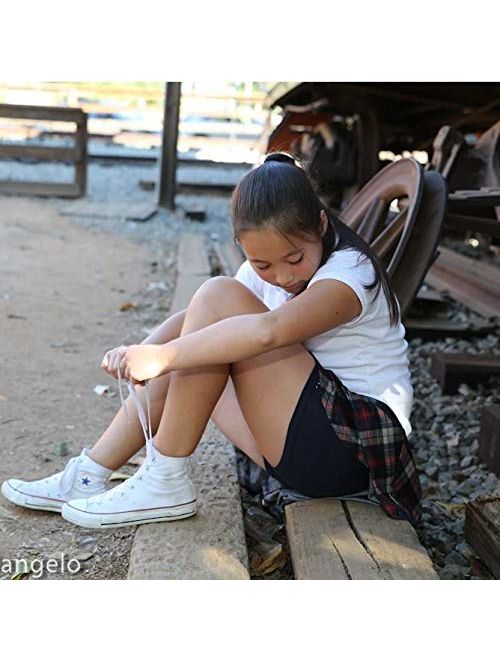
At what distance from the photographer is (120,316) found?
477cm

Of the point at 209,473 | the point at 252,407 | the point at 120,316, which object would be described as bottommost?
the point at 120,316

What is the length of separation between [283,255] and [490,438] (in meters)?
1.16

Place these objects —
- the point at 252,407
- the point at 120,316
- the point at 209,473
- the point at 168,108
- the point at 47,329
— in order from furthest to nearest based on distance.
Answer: the point at 168,108 → the point at 120,316 → the point at 47,329 → the point at 209,473 → the point at 252,407

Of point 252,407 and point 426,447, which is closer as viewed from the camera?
point 252,407

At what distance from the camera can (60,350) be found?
12.9 feet

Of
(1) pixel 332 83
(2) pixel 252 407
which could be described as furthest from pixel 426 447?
(1) pixel 332 83

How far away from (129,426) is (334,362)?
571 mm

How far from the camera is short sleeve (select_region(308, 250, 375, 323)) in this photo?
194 centimetres

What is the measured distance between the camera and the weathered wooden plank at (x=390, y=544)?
71.4 inches

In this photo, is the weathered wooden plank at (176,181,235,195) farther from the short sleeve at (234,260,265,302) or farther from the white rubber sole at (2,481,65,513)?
the white rubber sole at (2,481,65,513)

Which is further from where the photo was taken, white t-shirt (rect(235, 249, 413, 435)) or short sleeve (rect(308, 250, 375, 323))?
white t-shirt (rect(235, 249, 413, 435))

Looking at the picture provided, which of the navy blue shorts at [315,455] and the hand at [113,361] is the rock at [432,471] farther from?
the hand at [113,361]

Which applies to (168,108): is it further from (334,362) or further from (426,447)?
(334,362)

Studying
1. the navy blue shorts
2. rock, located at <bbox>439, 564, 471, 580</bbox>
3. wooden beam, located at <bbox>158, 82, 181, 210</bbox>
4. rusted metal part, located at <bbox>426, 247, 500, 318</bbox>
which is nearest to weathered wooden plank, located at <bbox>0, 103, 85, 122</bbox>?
wooden beam, located at <bbox>158, 82, 181, 210</bbox>
